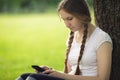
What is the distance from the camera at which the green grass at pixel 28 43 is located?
406 inches

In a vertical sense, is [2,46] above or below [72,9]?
below

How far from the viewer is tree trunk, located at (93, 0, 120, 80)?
486 cm

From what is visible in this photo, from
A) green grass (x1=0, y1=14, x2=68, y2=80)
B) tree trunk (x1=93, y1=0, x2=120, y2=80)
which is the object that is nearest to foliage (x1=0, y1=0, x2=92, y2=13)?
green grass (x1=0, y1=14, x2=68, y2=80)

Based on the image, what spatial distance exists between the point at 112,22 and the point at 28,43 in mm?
9831

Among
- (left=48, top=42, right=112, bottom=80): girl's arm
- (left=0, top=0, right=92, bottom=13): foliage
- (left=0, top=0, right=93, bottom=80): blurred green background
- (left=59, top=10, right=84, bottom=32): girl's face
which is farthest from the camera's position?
(left=0, top=0, right=92, bottom=13): foliage

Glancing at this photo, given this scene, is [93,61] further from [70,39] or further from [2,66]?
[2,66]

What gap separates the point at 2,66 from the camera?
10477 millimetres

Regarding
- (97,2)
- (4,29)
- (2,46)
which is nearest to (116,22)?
(97,2)

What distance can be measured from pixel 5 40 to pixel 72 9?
11.2 metres

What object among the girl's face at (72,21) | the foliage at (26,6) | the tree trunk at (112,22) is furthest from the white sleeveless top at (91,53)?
the foliage at (26,6)

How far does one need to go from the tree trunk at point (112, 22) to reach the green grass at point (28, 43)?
3845mm

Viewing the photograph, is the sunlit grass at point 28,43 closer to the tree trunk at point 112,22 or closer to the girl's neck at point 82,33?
the tree trunk at point 112,22

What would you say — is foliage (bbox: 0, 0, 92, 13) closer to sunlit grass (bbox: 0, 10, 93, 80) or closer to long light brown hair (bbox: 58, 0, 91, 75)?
sunlit grass (bbox: 0, 10, 93, 80)

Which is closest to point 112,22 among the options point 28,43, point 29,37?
point 28,43
